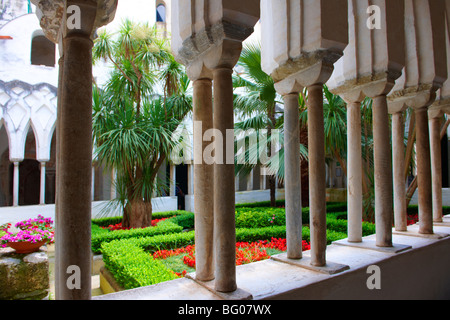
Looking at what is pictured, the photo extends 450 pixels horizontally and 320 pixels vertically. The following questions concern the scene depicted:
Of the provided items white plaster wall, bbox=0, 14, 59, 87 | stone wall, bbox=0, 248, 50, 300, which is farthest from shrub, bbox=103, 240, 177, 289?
white plaster wall, bbox=0, 14, 59, 87

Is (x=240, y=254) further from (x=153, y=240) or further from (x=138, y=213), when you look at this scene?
(x=138, y=213)

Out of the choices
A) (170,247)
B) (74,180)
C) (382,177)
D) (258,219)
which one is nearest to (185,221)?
(258,219)

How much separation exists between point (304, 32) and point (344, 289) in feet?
6.68

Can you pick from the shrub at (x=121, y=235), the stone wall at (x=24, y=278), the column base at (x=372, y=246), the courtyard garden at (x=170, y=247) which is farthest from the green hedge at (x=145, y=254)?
the column base at (x=372, y=246)

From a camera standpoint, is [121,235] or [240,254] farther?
[121,235]

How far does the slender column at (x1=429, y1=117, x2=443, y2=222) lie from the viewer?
4.36m

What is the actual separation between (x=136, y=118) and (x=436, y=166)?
5.98m

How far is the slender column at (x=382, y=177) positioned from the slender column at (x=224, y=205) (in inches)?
74.6

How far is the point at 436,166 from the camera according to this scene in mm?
4367

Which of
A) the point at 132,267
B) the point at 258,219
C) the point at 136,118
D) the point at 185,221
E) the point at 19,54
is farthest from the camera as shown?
the point at 19,54

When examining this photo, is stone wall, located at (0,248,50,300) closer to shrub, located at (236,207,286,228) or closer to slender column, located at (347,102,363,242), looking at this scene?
shrub, located at (236,207,286,228)

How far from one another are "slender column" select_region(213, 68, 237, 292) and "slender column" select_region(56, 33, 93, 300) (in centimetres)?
76

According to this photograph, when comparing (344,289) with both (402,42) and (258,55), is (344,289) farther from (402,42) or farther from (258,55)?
(258,55)

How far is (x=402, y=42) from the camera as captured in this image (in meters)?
3.15
